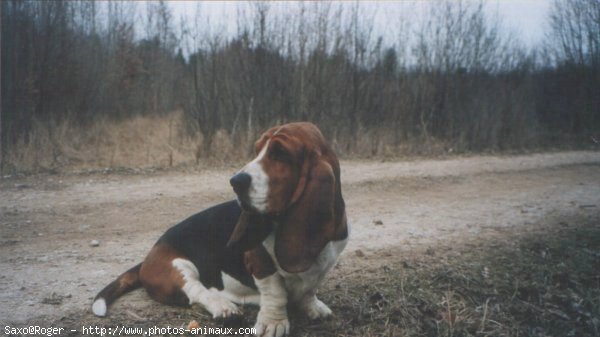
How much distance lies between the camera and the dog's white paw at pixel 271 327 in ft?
9.65

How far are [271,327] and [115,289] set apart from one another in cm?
127

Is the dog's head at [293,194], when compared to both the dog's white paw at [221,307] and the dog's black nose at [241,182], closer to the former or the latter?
the dog's black nose at [241,182]

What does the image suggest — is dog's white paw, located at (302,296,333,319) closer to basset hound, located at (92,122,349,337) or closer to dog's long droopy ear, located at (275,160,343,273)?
basset hound, located at (92,122,349,337)

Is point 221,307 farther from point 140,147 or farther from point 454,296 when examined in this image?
point 140,147

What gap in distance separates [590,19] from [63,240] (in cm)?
1721

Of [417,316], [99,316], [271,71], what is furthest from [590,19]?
[99,316]

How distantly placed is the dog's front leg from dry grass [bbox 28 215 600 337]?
197mm

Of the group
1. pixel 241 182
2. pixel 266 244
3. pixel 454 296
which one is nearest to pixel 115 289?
pixel 266 244

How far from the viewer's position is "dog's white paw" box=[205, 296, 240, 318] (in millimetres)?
3131

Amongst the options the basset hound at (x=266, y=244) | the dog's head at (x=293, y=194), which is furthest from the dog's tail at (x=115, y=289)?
the dog's head at (x=293, y=194)

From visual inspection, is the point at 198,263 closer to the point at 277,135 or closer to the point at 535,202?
the point at 277,135

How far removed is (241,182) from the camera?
8.06ft

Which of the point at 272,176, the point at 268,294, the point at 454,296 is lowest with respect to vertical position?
the point at 454,296

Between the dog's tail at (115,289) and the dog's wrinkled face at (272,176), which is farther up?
the dog's wrinkled face at (272,176)
